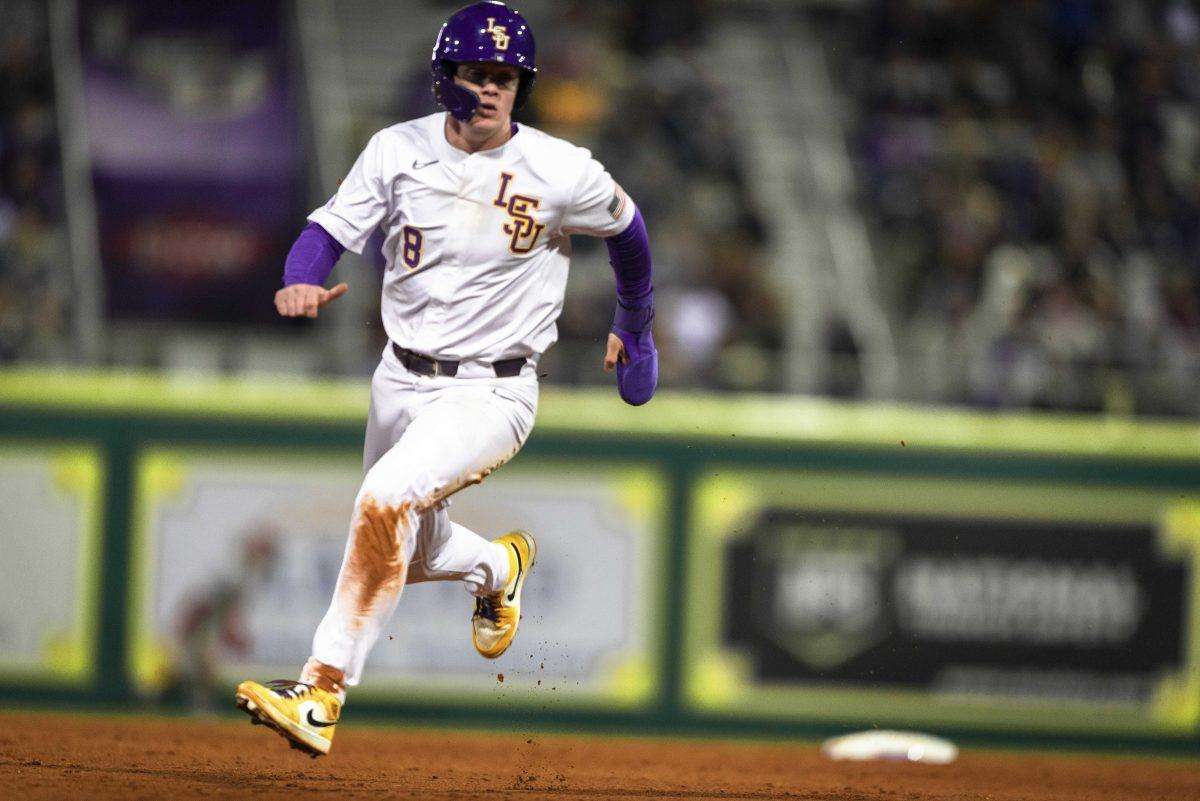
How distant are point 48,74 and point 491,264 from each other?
24.7 ft

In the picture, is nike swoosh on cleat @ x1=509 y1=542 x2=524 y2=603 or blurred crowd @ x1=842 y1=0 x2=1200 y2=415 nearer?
nike swoosh on cleat @ x1=509 y1=542 x2=524 y2=603

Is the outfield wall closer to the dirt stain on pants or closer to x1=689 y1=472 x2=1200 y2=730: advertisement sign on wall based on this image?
x1=689 y1=472 x2=1200 y2=730: advertisement sign on wall

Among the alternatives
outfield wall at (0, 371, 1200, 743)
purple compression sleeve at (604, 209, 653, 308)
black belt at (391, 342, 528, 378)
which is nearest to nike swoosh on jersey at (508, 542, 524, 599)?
black belt at (391, 342, 528, 378)

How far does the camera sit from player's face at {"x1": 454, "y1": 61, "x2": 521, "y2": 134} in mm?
5238

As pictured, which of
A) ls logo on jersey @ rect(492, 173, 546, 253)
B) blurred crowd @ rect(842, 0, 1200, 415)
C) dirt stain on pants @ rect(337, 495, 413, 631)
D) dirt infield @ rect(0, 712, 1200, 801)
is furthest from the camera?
blurred crowd @ rect(842, 0, 1200, 415)

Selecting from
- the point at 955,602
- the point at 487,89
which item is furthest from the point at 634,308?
the point at 955,602

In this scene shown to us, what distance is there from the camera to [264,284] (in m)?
11.2

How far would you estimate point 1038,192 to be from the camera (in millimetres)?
12352

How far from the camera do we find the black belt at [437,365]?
5.42m

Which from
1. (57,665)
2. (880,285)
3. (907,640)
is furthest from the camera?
(880,285)

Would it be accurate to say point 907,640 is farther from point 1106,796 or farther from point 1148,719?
point 1106,796

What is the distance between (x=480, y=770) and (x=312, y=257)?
2529 millimetres

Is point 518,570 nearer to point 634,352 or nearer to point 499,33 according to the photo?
point 634,352

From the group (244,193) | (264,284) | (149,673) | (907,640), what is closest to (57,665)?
(149,673)
